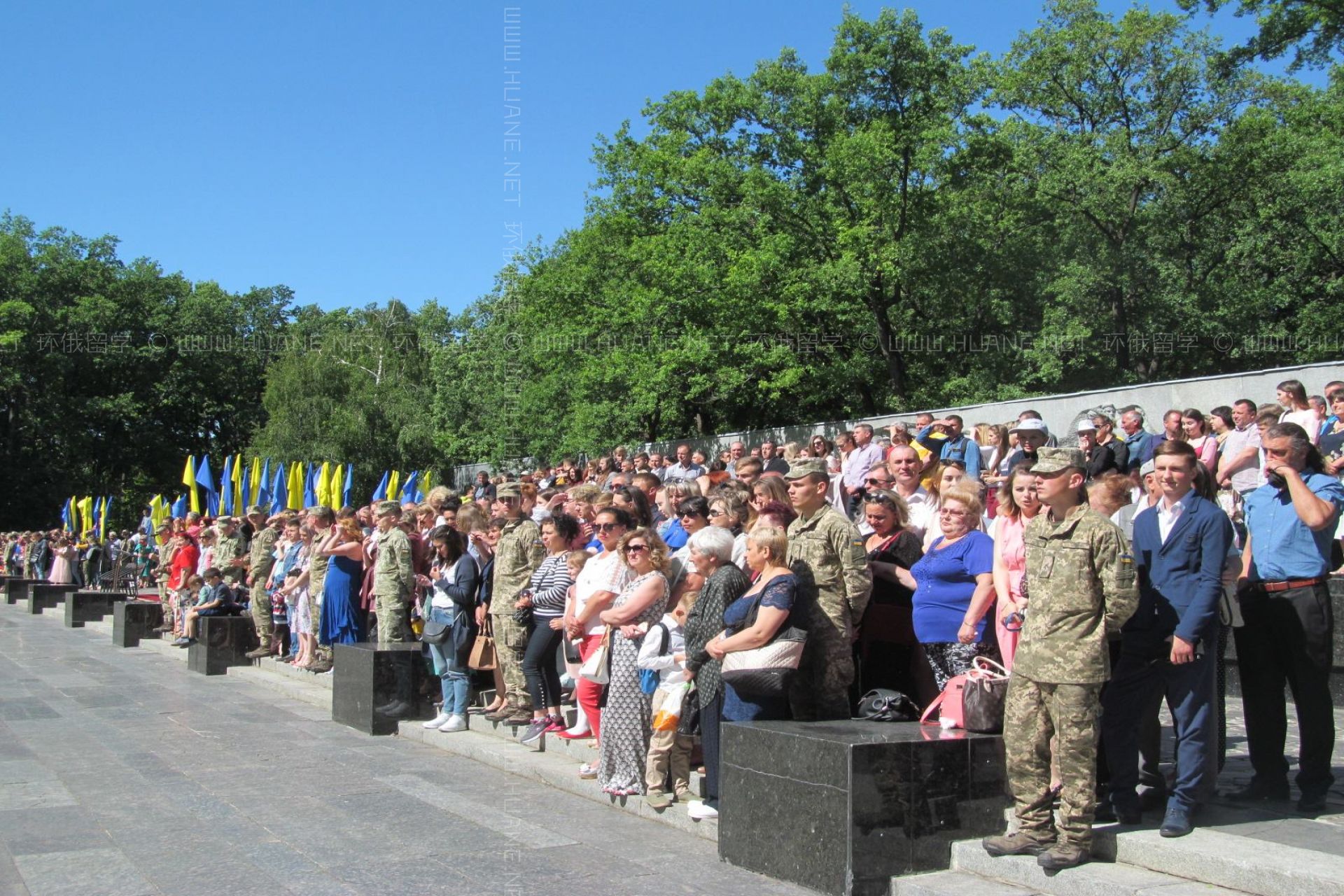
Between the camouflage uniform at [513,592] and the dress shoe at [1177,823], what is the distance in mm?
5150

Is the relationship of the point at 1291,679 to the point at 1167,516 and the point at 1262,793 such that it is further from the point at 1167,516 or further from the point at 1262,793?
the point at 1167,516

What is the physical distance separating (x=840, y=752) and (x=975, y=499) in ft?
5.92

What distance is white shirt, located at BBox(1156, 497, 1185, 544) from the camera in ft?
18.4

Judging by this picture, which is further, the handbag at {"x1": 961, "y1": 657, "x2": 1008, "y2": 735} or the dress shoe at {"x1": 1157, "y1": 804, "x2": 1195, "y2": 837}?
the handbag at {"x1": 961, "y1": 657, "x2": 1008, "y2": 735}

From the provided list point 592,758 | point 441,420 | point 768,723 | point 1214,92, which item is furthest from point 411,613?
point 441,420

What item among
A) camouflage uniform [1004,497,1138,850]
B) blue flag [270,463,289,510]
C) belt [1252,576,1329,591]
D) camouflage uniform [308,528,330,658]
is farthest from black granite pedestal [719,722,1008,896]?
blue flag [270,463,289,510]

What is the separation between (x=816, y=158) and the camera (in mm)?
31031

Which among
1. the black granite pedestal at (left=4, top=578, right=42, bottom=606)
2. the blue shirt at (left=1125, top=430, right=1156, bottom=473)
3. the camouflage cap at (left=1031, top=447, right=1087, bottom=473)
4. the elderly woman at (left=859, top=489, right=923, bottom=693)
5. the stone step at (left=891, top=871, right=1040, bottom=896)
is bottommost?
the black granite pedestal at (left=4, top=578, right=42, bottom=606)

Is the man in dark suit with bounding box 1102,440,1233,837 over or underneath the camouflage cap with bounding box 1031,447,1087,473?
A: underneath

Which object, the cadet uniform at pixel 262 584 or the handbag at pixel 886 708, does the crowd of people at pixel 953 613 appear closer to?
the handbag at pixel 886 708

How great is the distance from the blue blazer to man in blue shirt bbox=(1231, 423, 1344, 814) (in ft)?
1.86

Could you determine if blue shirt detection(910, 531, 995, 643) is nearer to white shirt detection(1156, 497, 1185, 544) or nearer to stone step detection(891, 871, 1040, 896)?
white shirt detection(1156, 497, 1185, 544)

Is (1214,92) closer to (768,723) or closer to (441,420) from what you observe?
(768,723)

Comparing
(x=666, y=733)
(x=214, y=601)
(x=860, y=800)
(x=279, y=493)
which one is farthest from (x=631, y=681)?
(x=279, y=493)
